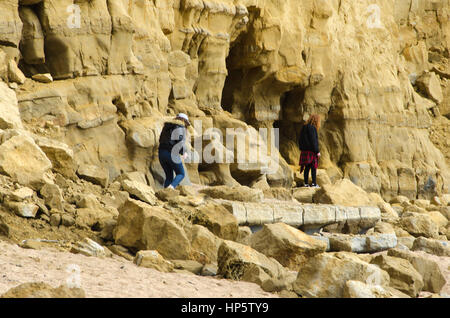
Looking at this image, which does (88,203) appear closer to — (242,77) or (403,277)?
(403,277)

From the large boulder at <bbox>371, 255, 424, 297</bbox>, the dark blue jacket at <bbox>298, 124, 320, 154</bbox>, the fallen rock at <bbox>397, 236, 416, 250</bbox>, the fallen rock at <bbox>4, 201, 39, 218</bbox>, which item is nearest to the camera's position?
the large boulder at <bbox>371, 255, 424, 297</bbox>

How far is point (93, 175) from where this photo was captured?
9250mm

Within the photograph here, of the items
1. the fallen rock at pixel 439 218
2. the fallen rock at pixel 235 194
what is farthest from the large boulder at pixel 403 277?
the fallen rock at pixel 439 218

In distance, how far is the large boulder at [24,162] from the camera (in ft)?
24.8

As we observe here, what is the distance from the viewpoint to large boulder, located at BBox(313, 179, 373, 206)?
11727mm

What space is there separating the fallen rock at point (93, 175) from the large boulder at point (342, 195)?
420 cm

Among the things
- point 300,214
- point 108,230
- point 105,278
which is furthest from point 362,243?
point 105,278

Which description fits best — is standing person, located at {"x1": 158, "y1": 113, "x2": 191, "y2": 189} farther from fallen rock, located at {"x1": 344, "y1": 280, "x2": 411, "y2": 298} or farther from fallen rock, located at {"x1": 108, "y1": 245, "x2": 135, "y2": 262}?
fallen rock, located at {"x1": 344, "y1": 280, "x2": 411, "y2": 298}

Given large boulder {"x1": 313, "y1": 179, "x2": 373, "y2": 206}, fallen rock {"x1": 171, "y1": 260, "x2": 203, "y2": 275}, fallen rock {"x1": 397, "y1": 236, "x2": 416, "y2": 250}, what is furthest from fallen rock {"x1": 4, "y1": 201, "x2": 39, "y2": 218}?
large boulder {"x1": 313, "y1": 179, "x2": 373, "y2": 206}

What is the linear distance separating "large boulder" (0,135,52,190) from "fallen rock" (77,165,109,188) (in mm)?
1299

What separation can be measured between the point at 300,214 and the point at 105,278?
4.72m

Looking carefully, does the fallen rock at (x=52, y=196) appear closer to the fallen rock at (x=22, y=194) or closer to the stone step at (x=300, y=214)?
the fallen rock at (x=22, y=194)

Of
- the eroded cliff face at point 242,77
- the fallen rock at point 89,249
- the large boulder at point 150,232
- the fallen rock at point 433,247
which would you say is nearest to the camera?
the fallen rock at point 89,249

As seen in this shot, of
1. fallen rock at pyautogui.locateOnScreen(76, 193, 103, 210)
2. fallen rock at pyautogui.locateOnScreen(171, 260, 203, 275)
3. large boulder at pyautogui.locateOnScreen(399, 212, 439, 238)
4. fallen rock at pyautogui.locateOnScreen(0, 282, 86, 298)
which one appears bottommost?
large boulder at pyautogui.locateOnScreen(399, 212, 439, 238)
